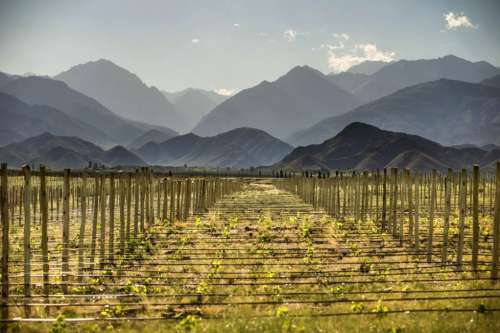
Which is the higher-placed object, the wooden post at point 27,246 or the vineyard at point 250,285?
the wooden post at point 27,246

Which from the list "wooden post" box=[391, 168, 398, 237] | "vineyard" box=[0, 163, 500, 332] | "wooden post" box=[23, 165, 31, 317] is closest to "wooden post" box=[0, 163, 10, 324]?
"vineyard" box=[0, 163, 500, 332]

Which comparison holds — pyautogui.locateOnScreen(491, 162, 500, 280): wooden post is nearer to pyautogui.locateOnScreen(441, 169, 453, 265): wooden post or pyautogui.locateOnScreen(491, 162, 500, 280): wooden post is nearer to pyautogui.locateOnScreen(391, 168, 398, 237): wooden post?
pyautogui.locateOnScreen(441, 169, 453, 265): wooden post

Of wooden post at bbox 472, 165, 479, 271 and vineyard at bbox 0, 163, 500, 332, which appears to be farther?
wooden post at bbox 472, 165, 479, 271

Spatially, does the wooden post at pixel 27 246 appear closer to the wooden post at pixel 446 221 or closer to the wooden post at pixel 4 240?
the wooden post at pixel 4 240

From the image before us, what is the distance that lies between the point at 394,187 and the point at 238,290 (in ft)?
36.1

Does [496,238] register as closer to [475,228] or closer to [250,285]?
[475,228]

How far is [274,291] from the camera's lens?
11.4 meters

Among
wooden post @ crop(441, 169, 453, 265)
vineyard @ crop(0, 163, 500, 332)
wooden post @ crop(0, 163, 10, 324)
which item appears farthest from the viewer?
wooden post @ crop(441, 169, 453, 265)

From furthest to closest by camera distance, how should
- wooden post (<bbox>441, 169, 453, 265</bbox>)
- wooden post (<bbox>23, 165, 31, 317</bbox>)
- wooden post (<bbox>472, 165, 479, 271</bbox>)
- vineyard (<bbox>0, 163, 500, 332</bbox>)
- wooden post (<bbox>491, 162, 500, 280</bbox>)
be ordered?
wooden post (<bbox>441, 169, 453, 265</bbox>) → wooden post (<bbox>472, 165, 479, 271</bbox>) → wooden post (<bbox>491, 162, 500, 280</bbox>) → wooden post (<bbox>23, 165, 31, 317</bbox>) → vineyard (<bbox>0, 163, 500, 332</bbox>)

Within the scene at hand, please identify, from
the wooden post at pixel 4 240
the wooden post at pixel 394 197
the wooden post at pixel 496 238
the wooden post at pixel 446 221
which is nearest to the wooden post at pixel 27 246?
the wooden post at pixel 4 240

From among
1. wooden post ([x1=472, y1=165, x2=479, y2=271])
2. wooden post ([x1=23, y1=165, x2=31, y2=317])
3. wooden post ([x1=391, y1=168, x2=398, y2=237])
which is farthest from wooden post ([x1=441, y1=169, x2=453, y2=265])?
wooden post ([x1=23, y1=165, x2=31, y2=317])

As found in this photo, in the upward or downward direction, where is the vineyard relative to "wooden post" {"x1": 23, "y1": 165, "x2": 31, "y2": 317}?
downward

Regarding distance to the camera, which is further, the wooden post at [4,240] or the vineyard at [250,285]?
the wooden post at [4,240]

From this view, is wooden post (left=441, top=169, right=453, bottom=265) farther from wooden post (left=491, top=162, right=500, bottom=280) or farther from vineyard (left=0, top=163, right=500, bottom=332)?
wooden post (left=491, top=162, right=500, bottom=280)
